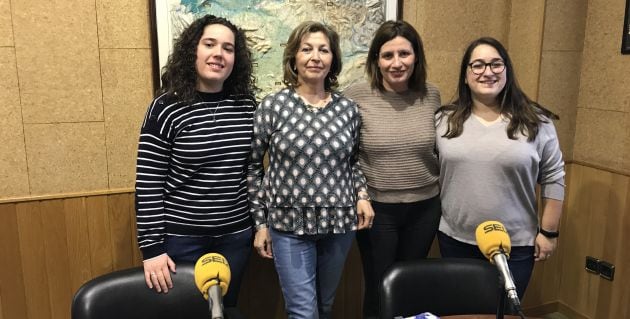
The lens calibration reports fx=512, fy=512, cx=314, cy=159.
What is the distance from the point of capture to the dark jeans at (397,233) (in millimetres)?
2008

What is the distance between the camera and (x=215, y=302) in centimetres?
97

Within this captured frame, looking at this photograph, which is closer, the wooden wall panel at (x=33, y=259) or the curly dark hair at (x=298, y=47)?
the curly dark hair at (x=298, y=47)

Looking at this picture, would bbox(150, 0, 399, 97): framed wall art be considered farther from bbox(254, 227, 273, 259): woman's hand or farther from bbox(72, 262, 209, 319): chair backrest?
bbox(72, 262, 209, 319): chair backrest

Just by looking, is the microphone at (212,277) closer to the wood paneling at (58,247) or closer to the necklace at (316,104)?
the necklace at (316,104)

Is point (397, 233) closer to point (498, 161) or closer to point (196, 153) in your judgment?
point (498, 161)

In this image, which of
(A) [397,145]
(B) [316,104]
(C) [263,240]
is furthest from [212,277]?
(A) [397,145]

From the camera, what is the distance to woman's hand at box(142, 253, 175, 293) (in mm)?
1538

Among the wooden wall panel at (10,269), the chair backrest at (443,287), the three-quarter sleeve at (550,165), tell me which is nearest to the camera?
the chair backrest at (443,287)

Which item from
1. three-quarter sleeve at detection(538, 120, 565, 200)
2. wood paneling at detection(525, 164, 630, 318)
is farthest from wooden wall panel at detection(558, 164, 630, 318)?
three-quarter sleeve at detection(538, 120, 565, 200)

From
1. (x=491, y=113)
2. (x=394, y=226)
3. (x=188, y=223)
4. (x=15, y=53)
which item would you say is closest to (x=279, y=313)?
(x=394, y=226)

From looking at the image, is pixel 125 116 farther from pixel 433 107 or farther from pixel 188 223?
pixel 433 107

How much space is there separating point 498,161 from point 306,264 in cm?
77

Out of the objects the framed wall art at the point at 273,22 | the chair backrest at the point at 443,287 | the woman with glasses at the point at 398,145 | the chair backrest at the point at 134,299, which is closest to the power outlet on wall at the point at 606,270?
the woman with glasses at the point at 398,145

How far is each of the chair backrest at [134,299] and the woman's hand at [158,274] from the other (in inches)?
0.5
